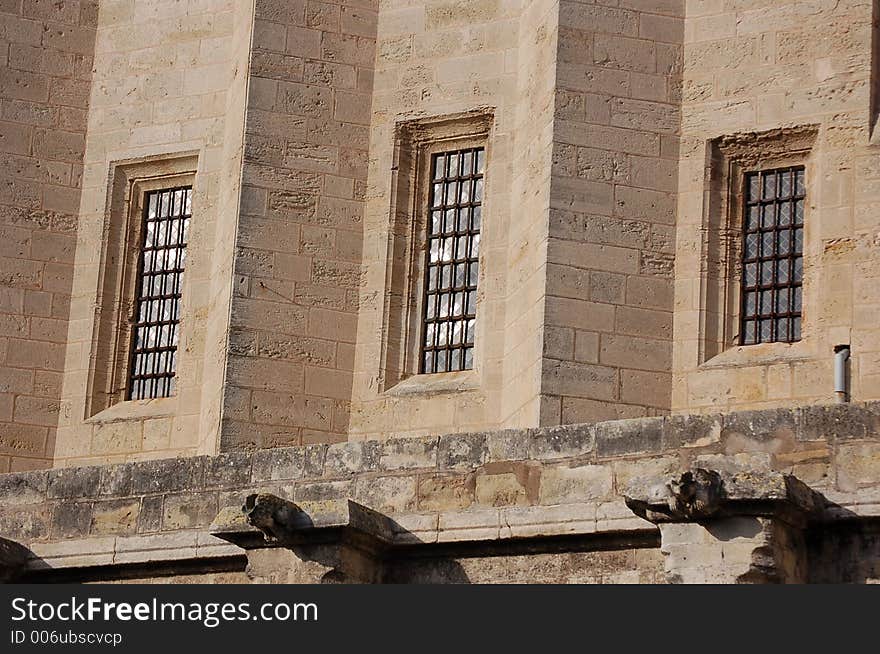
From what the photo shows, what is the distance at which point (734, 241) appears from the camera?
2172cm

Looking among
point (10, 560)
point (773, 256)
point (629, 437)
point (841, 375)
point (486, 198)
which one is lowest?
point (10, 560)

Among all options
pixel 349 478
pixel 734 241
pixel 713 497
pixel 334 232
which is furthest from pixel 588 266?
pixel 713 497

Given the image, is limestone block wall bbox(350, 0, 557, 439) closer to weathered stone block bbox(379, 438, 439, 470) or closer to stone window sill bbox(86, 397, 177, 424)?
stone window sill bbox(86, 397, 177, 424)

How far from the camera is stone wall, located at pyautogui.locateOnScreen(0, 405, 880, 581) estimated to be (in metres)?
16.1

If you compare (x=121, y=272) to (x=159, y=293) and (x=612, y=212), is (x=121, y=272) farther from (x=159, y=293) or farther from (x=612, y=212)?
(x=612, y=212)

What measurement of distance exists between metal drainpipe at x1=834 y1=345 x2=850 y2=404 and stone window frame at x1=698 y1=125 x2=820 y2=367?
1.92 ft

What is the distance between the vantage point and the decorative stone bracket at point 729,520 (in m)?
15.5

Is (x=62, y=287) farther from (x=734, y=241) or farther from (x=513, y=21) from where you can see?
(x=734, y=241)

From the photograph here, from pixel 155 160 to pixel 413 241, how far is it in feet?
10.3

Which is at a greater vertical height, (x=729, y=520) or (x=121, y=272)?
(x=121, y=272)

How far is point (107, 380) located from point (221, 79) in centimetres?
317

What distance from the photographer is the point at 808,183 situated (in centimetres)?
2155

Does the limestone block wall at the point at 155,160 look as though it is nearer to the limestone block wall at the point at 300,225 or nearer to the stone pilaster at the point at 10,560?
the limestone block wall at the point at 300,225

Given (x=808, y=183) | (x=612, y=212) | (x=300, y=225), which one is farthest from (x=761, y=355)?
(x=300, y=225)
